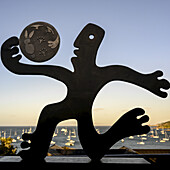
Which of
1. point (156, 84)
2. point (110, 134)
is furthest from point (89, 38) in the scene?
point (110, 134)

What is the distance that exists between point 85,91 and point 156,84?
3.12 feet

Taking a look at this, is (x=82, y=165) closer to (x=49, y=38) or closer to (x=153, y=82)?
(x=153, y=82)

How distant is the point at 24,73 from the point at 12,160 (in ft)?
3.77

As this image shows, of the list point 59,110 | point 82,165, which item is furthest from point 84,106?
point 82,165

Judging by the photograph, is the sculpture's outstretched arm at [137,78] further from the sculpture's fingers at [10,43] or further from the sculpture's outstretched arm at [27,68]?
the sculpture's fingers at [10,43]

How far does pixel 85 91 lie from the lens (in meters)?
2.40

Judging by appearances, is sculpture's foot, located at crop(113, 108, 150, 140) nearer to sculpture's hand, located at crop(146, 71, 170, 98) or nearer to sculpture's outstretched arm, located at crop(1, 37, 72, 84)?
sculpture's hand, located at crop(146, 71, 170, 98)

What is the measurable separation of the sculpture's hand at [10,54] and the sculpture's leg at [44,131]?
2.42 feet

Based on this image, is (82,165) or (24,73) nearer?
(82,165)

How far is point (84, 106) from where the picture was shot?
238 cm

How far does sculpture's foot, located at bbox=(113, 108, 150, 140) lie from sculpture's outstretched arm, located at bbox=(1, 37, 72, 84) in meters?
0.92

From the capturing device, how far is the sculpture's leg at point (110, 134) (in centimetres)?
225

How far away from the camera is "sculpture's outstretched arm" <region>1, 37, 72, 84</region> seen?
8.07ft

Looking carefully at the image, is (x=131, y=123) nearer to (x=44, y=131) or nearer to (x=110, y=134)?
(x=110, y=134)
